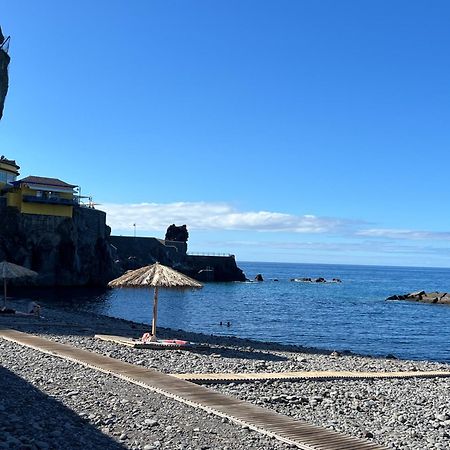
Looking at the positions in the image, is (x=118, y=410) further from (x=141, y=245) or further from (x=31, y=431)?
(x=141, y=245)

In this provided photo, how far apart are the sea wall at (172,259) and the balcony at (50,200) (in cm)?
2047

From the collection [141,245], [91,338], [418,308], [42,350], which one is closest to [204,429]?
[42,350]

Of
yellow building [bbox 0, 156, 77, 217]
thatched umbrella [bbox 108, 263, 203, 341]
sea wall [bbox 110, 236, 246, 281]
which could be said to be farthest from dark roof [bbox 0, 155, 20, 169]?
thatched umbrella [bbox 108, 263, 203, 341]

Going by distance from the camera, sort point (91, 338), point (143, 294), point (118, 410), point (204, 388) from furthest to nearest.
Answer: point (143, 294) → point (91, 338) → point (204, 388) → point (118, 410)

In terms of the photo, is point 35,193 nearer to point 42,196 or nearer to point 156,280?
point 42,196

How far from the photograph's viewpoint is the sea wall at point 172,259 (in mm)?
96725

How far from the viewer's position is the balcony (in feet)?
218

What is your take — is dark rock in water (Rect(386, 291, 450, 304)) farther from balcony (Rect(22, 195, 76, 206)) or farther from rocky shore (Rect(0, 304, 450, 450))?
rocky shore (Rect(0, 304, 450, 450))

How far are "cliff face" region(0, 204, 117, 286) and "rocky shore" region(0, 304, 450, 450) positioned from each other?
50.9m

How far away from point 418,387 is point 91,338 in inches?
453

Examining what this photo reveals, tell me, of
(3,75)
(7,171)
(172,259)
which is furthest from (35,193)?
(172,259)

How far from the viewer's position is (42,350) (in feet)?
56.9

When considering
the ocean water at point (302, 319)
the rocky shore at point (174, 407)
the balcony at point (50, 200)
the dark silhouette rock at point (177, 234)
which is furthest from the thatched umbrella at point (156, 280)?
the dark silhouette rock at point (177, 234)

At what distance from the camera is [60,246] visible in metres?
69.7
